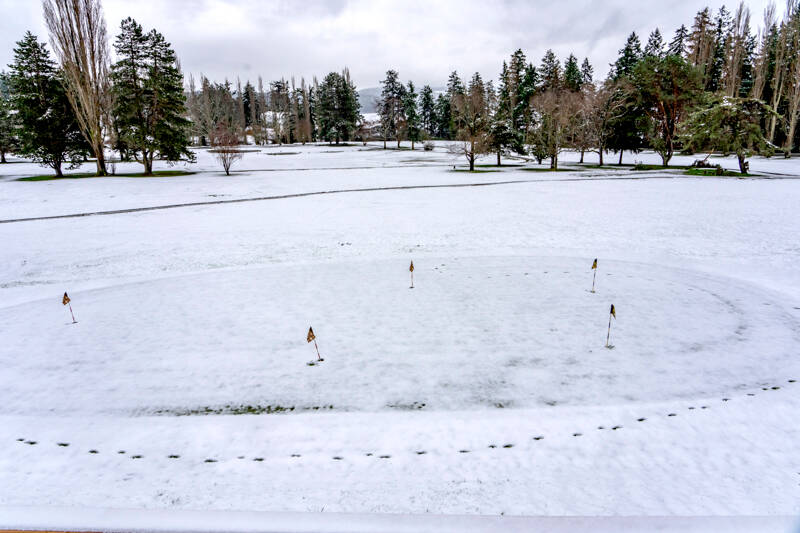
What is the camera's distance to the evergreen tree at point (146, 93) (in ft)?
111

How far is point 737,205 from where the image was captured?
62.4 ft

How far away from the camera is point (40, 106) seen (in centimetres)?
3244

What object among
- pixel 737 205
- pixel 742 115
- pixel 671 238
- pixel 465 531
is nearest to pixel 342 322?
pixel 465 531

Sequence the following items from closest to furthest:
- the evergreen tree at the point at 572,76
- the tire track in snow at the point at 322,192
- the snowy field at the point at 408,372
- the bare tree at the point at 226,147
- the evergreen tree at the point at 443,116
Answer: the snowy field at the point at 408,372 < the tire track in snow at the point at 322,192 < the bare tree at the point at 226,147 < the evergreen tree at the point at 572,76 < the evergreen tree at the point at 443,116

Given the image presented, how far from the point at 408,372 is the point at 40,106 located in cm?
4216

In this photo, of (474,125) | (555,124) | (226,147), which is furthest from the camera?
(474,125)

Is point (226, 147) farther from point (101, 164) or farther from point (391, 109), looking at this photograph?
point (391, 109)

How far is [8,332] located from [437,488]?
8.61 meters

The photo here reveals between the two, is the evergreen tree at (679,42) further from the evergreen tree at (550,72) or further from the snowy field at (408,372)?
the snowy field at (408,372)

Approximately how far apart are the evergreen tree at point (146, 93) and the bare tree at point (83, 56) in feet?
3.48

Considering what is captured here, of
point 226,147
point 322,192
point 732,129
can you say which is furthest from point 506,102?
point 322,192

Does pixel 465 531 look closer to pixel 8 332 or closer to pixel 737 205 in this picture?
pixel 8 332

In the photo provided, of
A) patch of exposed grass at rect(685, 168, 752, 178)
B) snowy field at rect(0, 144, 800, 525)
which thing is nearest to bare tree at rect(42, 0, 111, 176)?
snowy field at rect(0, 144, 800, 525)

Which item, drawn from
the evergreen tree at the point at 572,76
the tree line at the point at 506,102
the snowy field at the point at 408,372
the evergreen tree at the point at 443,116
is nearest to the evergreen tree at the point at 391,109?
the tree line at the point at 506,102
